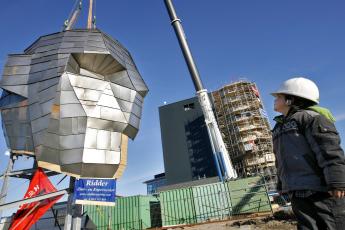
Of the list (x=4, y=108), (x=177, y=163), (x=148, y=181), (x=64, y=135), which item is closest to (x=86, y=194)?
(x=64, y=135)

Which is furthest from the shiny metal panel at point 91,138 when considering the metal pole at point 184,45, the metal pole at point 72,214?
the metal pole at point 184,45

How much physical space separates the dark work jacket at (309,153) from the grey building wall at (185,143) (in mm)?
51402

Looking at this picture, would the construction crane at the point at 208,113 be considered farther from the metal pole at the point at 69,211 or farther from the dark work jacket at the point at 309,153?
the dark work jacket at the point at 309,153

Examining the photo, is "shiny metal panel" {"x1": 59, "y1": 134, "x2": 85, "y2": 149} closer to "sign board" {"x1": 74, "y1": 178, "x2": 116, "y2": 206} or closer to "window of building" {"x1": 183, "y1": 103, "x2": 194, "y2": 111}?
"sign board" {"x1": 74, "y1": 178, "x2": 116, "y2": 206}

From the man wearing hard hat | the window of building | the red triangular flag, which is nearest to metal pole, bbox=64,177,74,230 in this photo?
the red triangular flag

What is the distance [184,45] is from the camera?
35.1 m

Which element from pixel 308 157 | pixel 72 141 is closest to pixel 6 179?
pixel 72 141

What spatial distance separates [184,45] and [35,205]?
26.3m

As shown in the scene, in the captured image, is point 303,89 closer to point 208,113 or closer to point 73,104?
point 73,104

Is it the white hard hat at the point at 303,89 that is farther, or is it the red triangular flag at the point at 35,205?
the red triangular flag at the point at 35,205

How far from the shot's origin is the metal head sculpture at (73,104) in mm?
13055

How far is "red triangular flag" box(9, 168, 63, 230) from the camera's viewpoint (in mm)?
13008

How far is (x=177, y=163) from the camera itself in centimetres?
5850

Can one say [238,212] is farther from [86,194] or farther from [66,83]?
[66,83]
